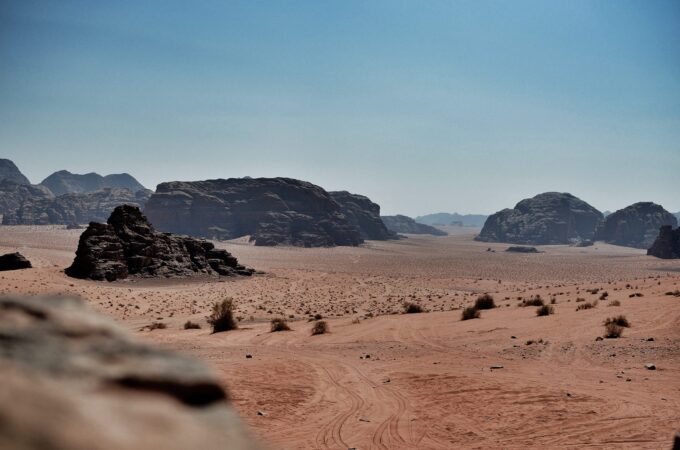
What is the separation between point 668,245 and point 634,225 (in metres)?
76.7

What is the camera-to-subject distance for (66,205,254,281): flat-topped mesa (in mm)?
36250

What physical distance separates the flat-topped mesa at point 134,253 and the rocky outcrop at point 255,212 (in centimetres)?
6726

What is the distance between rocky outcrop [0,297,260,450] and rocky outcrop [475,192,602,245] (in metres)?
179

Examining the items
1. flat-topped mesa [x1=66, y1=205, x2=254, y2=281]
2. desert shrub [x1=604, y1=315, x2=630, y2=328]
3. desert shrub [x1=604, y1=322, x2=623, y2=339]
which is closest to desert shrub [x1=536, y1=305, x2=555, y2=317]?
desert shrub [x1=604, y1=315, x2=630, y2=328]

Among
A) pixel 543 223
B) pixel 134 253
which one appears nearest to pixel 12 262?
pixel 134 253

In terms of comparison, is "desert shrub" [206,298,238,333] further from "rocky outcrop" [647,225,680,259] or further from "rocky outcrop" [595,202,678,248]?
"rocky outcrop" [595,202,678,248]

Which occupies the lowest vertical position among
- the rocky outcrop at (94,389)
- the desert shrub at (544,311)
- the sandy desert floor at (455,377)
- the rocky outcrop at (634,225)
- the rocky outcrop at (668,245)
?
the sandy desert floor at (455,377)

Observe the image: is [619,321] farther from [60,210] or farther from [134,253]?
[60,210]

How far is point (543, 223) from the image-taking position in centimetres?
17562

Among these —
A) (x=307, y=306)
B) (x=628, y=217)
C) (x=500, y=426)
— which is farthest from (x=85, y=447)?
(x=628, y=217)

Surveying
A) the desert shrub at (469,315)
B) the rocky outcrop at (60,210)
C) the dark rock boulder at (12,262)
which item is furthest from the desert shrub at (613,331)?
the rocky outcrop at (60,210)

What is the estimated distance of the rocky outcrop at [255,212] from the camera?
11944 cm

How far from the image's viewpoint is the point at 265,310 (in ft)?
91.4

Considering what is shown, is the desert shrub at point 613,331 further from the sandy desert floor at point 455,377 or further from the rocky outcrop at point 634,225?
the rocky outcrop at point 634,225
